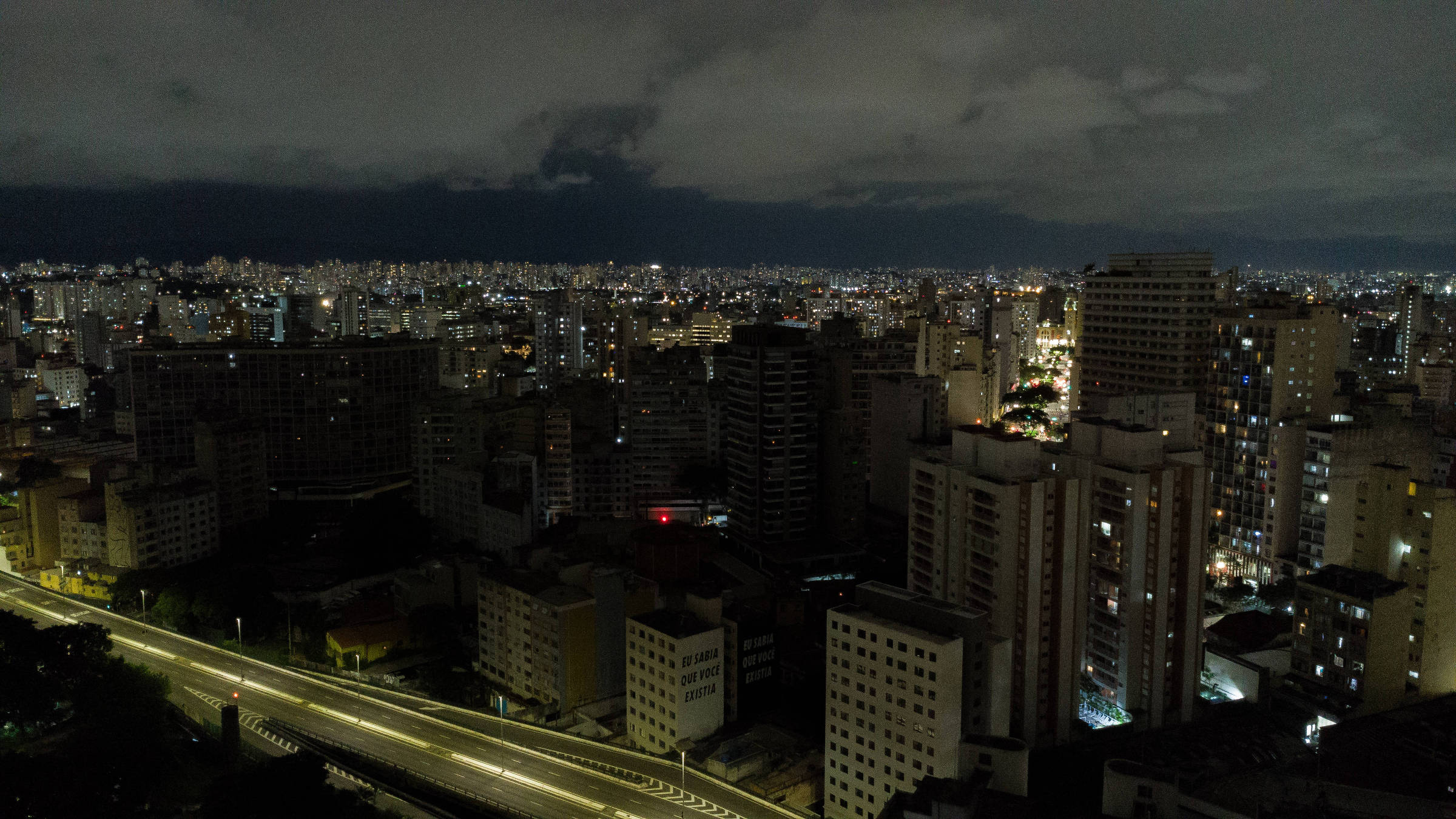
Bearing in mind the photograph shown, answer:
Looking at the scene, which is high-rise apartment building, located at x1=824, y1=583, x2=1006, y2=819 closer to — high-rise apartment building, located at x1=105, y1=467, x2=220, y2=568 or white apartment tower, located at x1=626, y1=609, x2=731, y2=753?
white apartment tower, located at x1=626, y1=609, x2=731, y2=753

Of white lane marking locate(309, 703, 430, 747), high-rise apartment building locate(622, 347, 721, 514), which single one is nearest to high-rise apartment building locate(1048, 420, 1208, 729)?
white lane marking locate(309, 703, 430, 747)

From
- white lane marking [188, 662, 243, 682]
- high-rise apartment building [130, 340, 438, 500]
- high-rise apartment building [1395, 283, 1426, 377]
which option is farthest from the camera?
high-rise apartment building [1395, 283, 1426, 377]

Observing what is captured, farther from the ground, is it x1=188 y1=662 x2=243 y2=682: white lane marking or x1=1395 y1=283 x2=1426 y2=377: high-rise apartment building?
x1=1395 y1=283 x2=1426 y2=377: high-rise apartment building

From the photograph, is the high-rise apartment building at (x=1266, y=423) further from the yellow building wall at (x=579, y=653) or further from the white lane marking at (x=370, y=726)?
the white lane marking at (x=370, y=726)

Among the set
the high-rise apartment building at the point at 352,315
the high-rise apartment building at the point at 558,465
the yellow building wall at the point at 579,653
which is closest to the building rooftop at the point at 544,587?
the yellow building wall at the point at 579,653

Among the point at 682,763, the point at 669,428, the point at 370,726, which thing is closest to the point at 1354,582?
the point at 682,763

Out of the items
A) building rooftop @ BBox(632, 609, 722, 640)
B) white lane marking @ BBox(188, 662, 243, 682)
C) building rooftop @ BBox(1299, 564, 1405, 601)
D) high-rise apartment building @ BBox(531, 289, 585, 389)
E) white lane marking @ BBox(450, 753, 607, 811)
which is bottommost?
white lane marking @ BBox(450, 753, 607, 811)

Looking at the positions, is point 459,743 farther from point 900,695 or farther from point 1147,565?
point 1147,565
